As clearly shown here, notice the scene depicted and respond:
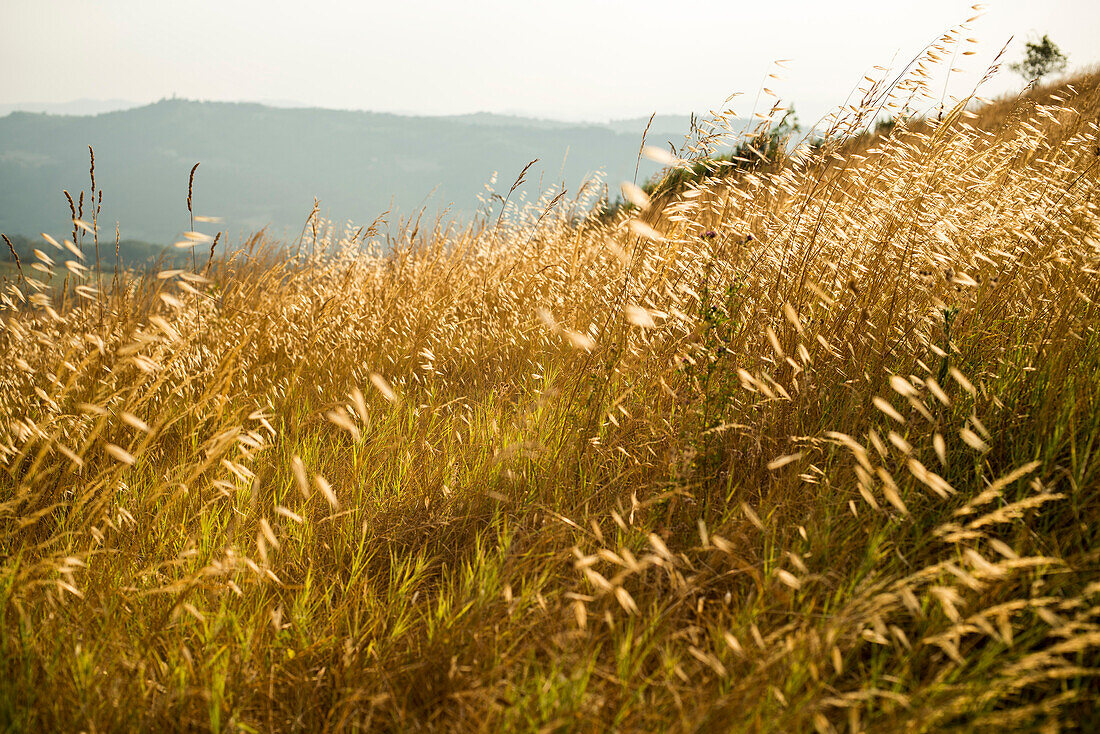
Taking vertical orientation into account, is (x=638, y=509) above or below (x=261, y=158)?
below

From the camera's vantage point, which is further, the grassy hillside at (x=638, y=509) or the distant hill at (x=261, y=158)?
the distant hill at (x=261, y=158)

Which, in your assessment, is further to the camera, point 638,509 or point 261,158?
point 261,158

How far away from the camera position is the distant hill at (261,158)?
451 feet

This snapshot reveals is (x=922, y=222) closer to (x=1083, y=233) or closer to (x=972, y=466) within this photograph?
(x=1083, y=233)

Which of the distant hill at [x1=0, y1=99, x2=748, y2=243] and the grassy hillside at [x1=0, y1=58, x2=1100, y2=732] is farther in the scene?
the distant hill at [x1=0, y1=99, x2=748, y2=243]

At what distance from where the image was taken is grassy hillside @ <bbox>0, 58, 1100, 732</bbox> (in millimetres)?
990

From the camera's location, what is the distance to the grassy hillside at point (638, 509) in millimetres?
990

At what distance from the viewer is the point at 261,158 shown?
16062cm

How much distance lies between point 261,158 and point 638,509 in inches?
7385

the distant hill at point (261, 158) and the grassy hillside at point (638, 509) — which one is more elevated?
the distant hill at point (261, 158)

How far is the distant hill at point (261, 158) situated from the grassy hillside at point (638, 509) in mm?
132600

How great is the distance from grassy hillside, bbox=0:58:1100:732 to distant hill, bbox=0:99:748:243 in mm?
132600

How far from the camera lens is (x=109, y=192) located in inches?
5418

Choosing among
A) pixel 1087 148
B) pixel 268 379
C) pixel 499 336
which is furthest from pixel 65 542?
pixel 1087 148
